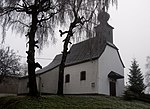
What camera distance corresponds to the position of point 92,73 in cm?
2153

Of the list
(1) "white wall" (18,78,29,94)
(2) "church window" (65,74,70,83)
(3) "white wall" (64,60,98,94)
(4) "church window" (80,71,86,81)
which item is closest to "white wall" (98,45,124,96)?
(3) "white wall" (64,60,98,94)

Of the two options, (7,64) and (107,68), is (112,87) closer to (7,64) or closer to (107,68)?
(107,68)

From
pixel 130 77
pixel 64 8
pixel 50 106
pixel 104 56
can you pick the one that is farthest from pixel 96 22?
pixel 130 77

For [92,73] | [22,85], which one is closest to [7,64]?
[22,85]

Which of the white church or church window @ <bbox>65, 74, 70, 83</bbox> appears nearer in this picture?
the white church

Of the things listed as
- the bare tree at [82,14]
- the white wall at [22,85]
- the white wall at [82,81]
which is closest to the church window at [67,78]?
the white wall at [82,81]

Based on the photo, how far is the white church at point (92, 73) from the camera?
838 inches

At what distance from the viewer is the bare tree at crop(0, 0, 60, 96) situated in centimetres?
1159

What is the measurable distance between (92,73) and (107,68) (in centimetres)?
198

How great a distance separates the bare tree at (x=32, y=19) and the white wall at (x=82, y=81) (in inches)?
356

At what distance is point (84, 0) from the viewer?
13.7 meters

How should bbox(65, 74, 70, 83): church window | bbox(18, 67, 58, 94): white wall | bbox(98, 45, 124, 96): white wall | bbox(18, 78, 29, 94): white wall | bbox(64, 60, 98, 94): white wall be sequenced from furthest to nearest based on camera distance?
bbox(18, 78, 29, 94): white wall → bbox(18, 67, 58, 94): white wall → bbox(65, 74, 70, 83): church window → bbox(64, 60, 98, 94): white wall → bbox(98, 45, 124, 96): white wall

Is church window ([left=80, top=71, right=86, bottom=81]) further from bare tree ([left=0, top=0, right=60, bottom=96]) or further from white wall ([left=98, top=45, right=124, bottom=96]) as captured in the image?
bare tree ([left=0, top=0, right=60, bottom=96])

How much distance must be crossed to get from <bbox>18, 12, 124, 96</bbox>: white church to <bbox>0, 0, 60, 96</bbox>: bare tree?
6.45 metres
